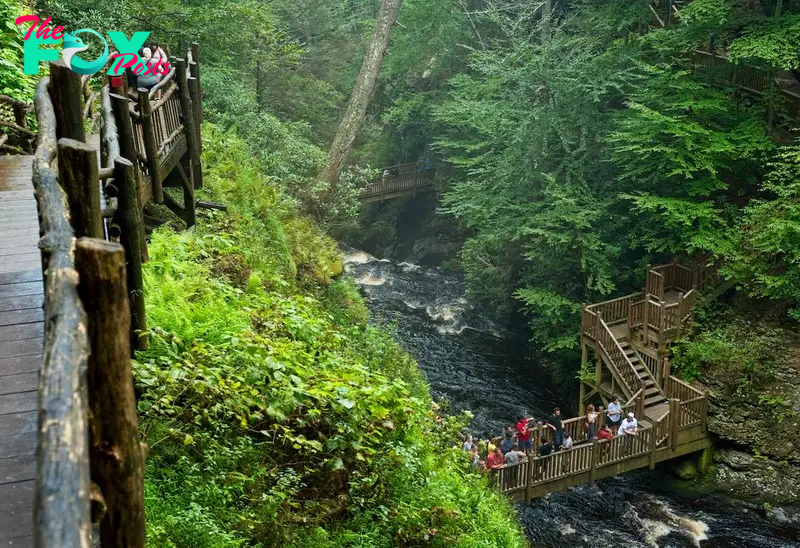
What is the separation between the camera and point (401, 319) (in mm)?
25656

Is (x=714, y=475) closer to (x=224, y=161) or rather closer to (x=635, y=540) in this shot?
(x=635, y=540)

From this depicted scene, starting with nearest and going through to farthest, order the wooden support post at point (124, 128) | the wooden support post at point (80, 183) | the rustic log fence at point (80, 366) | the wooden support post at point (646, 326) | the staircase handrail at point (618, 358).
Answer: the rustic log fence at point (80, 366)
the wooden support post at point (80, 183)
the wooden support post at point (124, 128)
the staircase handrail at point (618, 358)
the wooden support post at point (646, 326)

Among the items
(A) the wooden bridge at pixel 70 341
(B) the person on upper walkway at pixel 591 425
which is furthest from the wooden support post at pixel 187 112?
(B) the person on upper walkway at pixel 591 425

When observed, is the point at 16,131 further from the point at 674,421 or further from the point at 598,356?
the point at 598,356

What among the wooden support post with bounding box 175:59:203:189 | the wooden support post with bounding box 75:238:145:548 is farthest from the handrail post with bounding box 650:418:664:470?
the wooden support post with bounding box 75:238:145:548

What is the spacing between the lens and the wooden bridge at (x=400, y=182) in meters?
31.9

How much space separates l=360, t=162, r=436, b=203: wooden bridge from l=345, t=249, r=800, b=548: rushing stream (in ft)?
8.98

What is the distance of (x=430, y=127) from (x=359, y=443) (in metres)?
27.4

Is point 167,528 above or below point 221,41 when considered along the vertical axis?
below

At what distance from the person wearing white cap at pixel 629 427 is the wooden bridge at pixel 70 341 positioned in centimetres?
1176

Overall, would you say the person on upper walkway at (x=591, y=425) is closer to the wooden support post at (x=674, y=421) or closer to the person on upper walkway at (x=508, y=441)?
the wooden support post at (x=674, y=421)

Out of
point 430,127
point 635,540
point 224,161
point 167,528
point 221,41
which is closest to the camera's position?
point 167,528

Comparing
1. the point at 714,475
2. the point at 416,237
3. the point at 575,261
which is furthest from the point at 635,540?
the point at 416,237

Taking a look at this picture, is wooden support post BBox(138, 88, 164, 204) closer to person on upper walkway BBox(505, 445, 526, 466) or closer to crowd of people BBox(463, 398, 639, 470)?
crowd of people BBox(463, 398, 639, 470)
